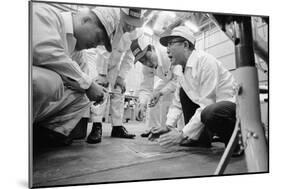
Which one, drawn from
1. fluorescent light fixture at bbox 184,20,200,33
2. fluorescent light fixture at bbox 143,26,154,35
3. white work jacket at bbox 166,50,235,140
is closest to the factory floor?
white work jacket at bbox 166,50,235,140

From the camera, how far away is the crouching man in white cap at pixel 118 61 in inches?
97.1

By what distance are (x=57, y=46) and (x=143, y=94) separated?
83 cm

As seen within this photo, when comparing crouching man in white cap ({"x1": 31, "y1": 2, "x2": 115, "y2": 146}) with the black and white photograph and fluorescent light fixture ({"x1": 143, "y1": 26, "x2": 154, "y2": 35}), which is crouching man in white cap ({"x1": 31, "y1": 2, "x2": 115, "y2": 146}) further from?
fluorescent light fixture ({"x1": 143, "y1": 26, "x2": 154, "y2": 35})

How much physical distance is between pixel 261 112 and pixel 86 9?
191cm

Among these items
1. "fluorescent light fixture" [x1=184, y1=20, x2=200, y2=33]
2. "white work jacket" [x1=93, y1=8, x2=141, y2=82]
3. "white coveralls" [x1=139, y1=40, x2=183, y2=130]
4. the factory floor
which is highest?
"fluorescent light fixture" [x1=184, y1=20, x2=200, y2=33]

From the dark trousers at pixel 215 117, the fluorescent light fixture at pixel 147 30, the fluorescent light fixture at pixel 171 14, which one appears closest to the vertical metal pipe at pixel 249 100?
the dark trousers at pixel 215 117

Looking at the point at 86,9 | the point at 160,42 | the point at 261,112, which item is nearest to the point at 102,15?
the point at 86,9

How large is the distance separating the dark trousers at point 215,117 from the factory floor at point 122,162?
4.5 inches

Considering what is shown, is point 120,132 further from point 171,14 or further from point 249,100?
point 249,100

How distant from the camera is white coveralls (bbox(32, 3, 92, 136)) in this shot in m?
2.25

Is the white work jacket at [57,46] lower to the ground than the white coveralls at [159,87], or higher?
higher

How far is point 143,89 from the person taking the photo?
2.57 meters

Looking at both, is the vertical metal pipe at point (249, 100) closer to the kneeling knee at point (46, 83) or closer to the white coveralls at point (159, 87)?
the white coveralls at point (159, 87)

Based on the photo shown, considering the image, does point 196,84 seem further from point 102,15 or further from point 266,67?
point 102,15
